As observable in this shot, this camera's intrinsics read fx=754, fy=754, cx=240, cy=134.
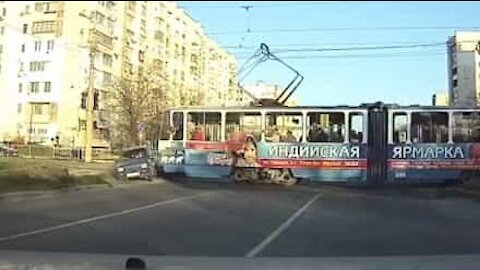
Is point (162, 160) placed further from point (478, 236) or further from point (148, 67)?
point (148, 67)

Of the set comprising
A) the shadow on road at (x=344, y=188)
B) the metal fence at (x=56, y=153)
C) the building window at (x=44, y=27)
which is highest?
the building window at (x=44, y=27)

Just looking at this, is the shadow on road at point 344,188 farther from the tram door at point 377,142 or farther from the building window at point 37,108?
the building window at point 37,108

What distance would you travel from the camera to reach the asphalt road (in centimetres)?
1136

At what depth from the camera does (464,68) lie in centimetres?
3812

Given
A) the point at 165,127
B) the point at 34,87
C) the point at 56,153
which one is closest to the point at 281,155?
the point at 165,127

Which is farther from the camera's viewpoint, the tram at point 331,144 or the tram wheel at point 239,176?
the tram wheel at point 239,176

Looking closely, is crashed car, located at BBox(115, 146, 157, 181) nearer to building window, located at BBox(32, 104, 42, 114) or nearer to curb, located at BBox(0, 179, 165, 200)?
curb, located at BBox(0, 179, 165, 200)

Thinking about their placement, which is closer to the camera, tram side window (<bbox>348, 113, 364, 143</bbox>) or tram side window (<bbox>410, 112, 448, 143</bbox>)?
tram side window (<bbox>410, 112, 448, 143</bbox>)

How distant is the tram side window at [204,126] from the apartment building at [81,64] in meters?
40.5

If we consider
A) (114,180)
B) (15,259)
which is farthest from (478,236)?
(114,180)

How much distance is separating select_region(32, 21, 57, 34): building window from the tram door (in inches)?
1889

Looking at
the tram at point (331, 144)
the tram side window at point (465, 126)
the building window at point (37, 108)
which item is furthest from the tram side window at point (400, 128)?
the building window at point (37, 108)

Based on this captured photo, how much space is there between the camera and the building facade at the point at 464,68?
97.9 feet

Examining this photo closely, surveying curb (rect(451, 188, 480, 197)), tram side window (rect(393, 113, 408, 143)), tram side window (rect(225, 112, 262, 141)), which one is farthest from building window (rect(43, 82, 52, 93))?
curb (rect(451, 188, 480, 197))
